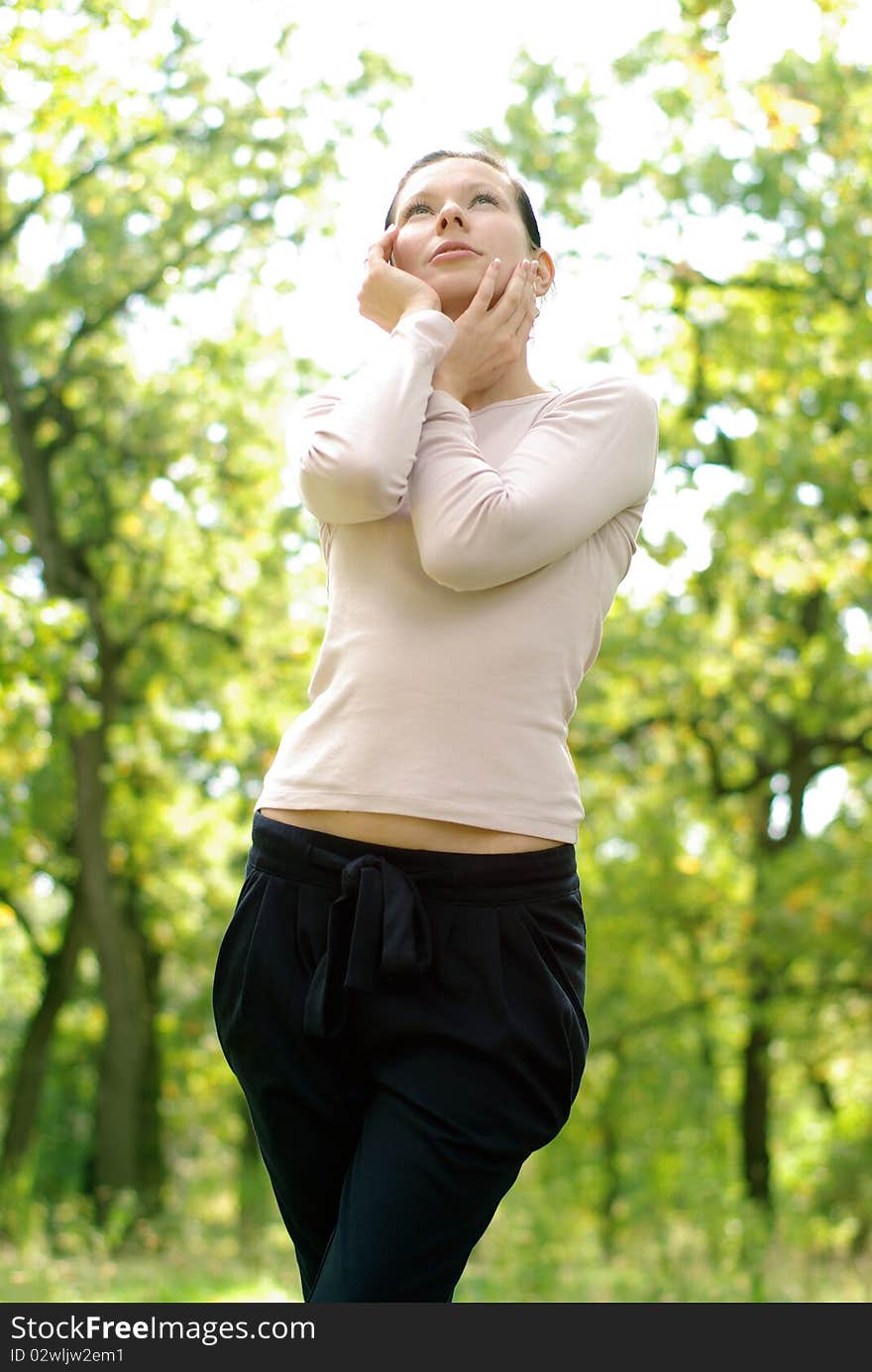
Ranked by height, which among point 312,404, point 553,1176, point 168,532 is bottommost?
point 553,1176

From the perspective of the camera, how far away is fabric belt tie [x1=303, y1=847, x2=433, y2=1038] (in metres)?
1.89

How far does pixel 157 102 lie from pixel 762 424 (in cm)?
594

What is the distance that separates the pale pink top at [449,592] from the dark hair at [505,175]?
0.38 m

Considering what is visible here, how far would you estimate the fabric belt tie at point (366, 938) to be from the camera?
6.20 feet

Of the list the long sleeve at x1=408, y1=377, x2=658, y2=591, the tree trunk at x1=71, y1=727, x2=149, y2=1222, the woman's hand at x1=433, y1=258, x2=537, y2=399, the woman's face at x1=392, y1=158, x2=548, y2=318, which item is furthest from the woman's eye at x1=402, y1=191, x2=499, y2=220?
the tree trunk at x1=71, y1=727, x2=149, y2=1222

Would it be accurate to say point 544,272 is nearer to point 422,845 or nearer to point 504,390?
point 504,390

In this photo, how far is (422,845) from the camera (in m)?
1.98

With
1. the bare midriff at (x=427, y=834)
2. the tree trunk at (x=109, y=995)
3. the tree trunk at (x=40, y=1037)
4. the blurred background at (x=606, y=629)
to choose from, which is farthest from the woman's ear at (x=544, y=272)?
the tree trunk at (x=40, y=1037)

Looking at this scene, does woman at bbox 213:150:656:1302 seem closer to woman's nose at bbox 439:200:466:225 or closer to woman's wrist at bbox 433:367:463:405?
woman's wrist at bbox 433:367:463:405

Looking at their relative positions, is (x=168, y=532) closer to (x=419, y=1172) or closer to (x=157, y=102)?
(x=157, y=102)

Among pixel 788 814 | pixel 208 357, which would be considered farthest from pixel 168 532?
pixel 788 814

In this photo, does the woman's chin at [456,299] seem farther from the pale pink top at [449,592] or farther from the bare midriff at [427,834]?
the bare midriff at [427,834]

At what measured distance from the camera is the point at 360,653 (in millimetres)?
2055
